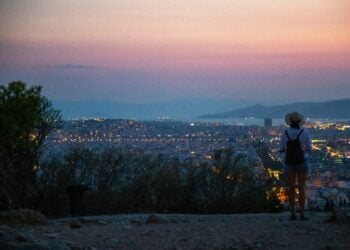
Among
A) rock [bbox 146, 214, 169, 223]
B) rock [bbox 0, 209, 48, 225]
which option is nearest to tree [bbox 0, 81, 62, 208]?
rock [bbox 0, 209, 48, 225]

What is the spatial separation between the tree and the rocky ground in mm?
1969

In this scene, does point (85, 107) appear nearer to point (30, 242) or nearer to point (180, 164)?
point (180, 164)

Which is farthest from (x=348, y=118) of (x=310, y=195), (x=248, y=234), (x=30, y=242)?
(x=30, y=242)

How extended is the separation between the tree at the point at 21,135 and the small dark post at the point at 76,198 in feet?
3.83

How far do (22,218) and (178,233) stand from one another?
105 inches

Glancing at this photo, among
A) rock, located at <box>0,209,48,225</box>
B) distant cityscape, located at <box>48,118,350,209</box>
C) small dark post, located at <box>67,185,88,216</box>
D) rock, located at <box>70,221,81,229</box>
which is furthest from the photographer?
distant cityscape, located at <box>48,118,350,209</box>

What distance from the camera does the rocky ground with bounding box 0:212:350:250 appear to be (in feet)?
27.9

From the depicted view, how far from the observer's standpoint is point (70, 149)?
1520 centimetres

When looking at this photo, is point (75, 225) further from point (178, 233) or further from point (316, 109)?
point (316, 109)

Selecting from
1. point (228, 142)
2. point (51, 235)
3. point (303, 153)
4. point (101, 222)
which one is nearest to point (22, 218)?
point (101, 222)

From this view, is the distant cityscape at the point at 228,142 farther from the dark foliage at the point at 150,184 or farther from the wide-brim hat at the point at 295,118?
the wide-brim hat at the point at 295,118

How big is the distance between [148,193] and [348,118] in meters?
16.9

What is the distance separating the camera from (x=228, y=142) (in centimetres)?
2219

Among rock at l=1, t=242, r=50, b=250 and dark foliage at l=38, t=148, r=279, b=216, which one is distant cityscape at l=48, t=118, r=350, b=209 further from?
rock at l=1, t=242, r=50, b=250
